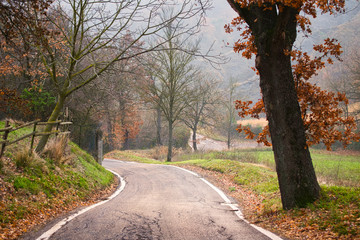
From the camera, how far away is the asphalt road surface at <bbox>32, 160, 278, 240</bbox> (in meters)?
4.93

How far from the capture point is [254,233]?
Result: 509cm

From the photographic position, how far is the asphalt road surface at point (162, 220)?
493cm

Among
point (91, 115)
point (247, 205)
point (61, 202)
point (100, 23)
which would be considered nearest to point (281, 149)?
point (247, 205)

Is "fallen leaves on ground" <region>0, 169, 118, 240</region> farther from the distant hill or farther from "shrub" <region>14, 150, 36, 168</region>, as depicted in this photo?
the distant hill

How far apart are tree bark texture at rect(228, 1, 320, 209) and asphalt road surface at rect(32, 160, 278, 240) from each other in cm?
128

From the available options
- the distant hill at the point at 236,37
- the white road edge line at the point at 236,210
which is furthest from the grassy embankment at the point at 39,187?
the distant hill at the point at 236,37

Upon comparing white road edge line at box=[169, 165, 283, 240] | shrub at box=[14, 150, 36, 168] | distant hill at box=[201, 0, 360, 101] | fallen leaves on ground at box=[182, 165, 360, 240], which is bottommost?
white road edge line at box=[169, 165, 283, 240]

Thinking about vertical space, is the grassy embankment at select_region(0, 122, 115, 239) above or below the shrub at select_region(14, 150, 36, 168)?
below

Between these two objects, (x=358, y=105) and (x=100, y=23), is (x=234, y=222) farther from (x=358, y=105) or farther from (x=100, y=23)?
(x=358, y=105)

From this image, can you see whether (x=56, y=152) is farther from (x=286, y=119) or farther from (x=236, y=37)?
(x=236, y=37)

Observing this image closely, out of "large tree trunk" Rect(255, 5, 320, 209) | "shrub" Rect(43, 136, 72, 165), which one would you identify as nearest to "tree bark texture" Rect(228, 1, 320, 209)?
"large tree trunk" Rect(255, 5, 320, 209)

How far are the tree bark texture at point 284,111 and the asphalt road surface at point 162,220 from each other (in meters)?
1.28

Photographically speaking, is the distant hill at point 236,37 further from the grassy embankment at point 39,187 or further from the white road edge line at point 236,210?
the grassy embankment at point 39,187

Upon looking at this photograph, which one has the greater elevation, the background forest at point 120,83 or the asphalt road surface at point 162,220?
the background forest at point 120,83
